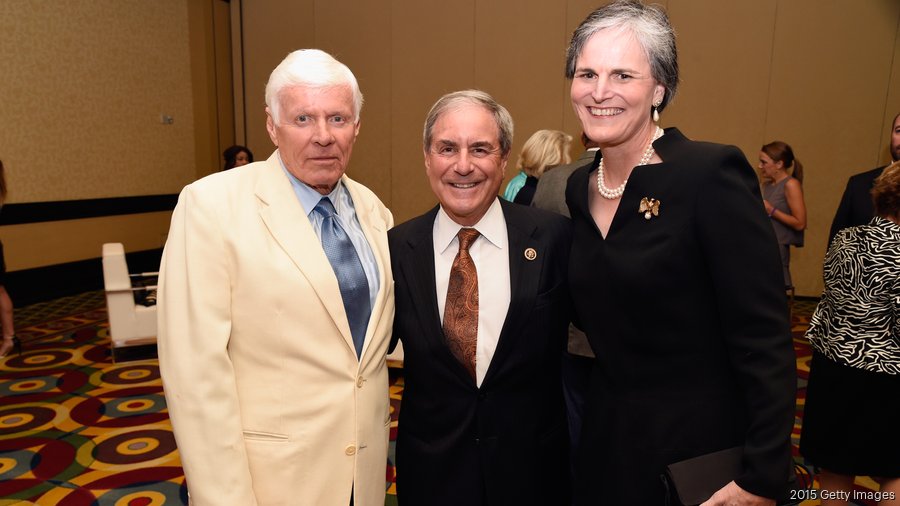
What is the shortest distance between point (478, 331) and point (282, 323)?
1.63 ft

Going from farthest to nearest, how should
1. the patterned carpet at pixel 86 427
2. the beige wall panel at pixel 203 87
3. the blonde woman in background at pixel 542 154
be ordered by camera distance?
the beige wall panel at pixel 203 87 → the blonde woman in background at pixel 542 154 → the patterned carpet at pixel 86 427

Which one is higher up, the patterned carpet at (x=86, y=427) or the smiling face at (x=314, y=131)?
the smiling face at (x=314, y=131)

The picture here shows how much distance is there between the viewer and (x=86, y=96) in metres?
6.96

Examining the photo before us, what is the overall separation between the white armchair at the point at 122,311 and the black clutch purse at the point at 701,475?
438 cm

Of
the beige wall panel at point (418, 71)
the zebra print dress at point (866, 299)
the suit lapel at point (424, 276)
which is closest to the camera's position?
the suit lapel at point (424, 276)

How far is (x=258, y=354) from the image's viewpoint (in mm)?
1343

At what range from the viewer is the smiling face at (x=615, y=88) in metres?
1.24

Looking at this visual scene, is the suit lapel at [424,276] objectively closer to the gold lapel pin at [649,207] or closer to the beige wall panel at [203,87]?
the gold lapel pin at [649,207]

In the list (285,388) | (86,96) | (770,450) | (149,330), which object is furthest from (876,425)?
(86,96)

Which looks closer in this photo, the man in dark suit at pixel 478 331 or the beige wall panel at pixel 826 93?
the man in dark suit at pixel 478 331

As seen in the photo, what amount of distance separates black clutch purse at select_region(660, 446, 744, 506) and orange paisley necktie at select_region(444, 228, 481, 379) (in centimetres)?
52

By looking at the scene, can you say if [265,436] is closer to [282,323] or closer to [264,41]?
[282,323]

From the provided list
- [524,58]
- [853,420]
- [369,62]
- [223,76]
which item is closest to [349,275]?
[853,420]

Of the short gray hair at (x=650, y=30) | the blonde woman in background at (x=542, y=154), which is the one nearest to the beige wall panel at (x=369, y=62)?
the blonde woman in background at (x=542, y=154)
